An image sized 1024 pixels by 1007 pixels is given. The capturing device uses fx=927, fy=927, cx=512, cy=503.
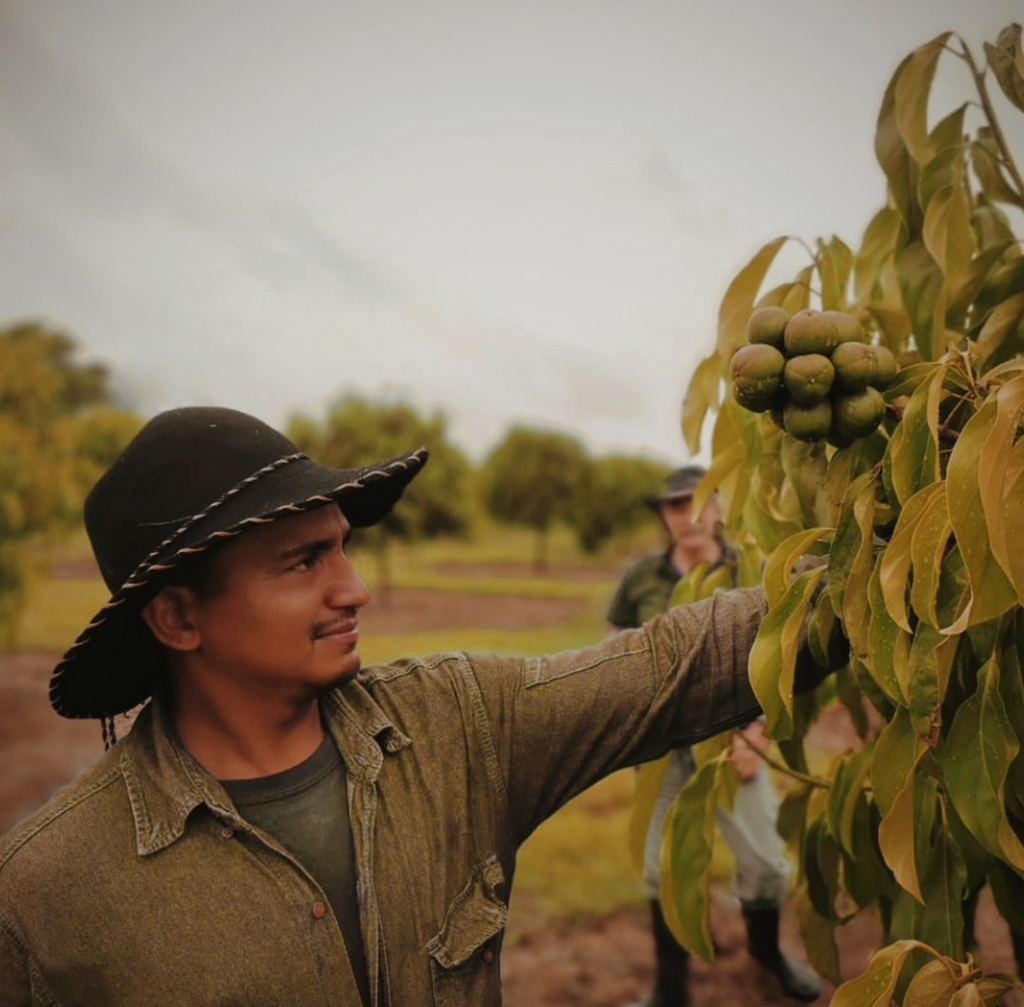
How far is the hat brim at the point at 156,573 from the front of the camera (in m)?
1.30

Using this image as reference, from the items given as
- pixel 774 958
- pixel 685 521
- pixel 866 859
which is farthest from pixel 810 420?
pixel 774 958

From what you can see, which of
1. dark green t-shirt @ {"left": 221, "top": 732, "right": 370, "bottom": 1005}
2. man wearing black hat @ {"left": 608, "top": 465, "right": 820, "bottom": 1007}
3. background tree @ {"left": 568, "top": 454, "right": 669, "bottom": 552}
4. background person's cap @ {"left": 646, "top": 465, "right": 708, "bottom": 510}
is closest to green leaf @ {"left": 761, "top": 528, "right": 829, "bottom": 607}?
dark green t-shirt @ {"left": 221, "top": 732, "right": 370, "bottom": 1005}

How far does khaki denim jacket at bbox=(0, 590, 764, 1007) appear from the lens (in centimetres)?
123

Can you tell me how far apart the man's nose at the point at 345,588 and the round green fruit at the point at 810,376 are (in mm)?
675

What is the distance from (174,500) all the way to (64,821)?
18.6 inches

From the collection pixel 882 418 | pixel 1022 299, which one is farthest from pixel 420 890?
pixel 1022 299

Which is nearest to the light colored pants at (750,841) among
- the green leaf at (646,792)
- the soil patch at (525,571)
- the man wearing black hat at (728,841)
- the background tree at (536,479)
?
the man wearing black hat at (728,841)

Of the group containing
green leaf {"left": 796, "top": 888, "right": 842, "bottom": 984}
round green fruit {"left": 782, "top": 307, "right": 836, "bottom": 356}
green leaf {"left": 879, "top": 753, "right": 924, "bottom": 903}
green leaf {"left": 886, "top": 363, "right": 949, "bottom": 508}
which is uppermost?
round green fruit {"left": 782, "top": 307, "right": 836, "bottom": 356}

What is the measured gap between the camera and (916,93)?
4.53 ft

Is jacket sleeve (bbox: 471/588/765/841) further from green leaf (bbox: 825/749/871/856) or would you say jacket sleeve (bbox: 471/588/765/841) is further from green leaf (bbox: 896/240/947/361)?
green leaf (bbox: 896/240/947/361)

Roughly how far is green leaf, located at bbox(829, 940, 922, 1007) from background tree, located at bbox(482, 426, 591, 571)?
27662 mm

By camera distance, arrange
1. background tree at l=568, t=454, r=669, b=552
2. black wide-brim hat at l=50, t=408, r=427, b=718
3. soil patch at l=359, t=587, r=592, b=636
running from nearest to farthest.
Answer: black wide-brim hat at l=50, t=408, r=427, b=718, soil patch at l=359, t=587, r=592, b=636, background tree at l=568, t=454, r=669, b=552

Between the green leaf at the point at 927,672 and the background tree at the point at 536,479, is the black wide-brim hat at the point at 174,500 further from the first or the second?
the background tree at the point at 536,479

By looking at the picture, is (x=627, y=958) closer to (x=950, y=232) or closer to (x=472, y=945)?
(x=472, y=945)
